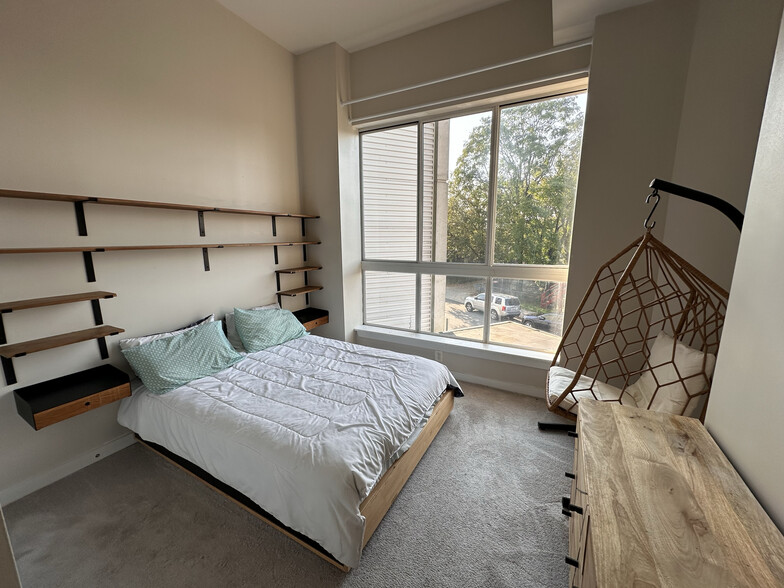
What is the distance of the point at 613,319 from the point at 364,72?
3.16m

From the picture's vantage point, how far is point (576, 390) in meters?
1.79

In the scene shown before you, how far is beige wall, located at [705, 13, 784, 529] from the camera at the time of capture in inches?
29.9

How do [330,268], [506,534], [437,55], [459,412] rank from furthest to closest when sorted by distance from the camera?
[330,268], [437,55], [459,412], [506,534]

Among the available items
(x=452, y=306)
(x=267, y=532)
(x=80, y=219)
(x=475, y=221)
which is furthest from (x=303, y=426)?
(x=475, y=221)

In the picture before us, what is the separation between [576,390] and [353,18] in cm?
332

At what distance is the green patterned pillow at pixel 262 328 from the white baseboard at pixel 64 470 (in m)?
0.98

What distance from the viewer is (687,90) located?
1926mm

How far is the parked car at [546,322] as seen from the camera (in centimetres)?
272

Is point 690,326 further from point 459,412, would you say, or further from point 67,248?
point 67,248

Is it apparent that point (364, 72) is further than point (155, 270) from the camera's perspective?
Yes

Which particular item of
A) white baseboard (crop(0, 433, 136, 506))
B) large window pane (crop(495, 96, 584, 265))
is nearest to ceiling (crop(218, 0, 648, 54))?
large window pane (crop(495, 96, 584, 265))

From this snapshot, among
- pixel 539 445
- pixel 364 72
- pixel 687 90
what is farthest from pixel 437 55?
pixel 539 445

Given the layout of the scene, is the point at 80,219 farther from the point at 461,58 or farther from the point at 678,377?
the point at 678,377

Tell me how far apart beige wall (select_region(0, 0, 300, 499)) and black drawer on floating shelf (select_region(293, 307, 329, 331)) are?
0.54m
